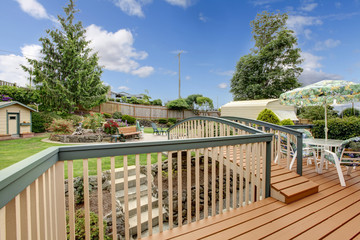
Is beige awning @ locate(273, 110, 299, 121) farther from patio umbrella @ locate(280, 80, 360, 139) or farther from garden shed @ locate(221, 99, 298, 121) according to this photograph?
patio umbrella @ locate(280, 80, 360, 139)

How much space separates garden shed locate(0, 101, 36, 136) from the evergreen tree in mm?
18395

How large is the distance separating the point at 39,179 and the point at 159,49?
1948cm

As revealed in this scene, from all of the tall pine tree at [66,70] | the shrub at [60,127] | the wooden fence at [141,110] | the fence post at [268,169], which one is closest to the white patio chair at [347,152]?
the fence post at [268,169]

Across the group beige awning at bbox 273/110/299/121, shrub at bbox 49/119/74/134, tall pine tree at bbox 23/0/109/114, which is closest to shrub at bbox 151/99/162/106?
tall pine tree at bbox 23/0/109/114

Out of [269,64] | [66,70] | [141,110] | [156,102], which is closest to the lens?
[66,70]

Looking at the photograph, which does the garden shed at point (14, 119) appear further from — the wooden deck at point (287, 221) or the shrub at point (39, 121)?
the wooden deck at point (287, 221)

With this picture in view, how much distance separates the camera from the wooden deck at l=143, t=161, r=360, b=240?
1670mm

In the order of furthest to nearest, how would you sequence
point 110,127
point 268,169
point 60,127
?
1. point 110,127
2. point 60,127
3. point 268,169

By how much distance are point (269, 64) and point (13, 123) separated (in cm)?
2139

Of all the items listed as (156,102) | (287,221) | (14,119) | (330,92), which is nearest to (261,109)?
(330,92)

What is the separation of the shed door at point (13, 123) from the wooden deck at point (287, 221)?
34.0ft

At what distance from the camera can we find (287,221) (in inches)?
74.5

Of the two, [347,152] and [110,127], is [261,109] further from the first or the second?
[110,127]

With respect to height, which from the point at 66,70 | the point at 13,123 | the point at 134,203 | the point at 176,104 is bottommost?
the point at 134,203
